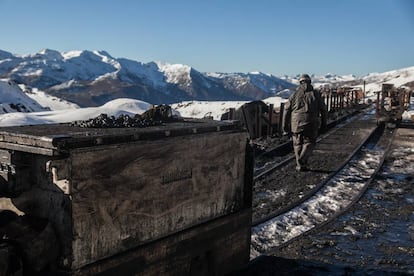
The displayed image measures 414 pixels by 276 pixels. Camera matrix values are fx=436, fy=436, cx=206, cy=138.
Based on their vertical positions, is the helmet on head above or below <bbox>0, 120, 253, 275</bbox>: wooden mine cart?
above

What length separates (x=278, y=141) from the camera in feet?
44.4

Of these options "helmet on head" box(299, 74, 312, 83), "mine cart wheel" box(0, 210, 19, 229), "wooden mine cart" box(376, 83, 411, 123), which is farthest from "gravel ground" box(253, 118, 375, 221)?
"wooden mine cart" box(376, 83, 411, 123)

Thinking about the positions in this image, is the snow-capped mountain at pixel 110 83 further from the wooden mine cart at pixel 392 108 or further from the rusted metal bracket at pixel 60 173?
the rusted metal bracket at pixel 60 173

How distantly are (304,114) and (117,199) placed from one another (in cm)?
671

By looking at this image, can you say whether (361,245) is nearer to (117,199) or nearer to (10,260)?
(117,199)

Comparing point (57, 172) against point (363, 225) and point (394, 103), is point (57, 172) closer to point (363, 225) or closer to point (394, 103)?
point (363, 225)

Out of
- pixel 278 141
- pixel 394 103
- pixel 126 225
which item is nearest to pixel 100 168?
pixel 126 225

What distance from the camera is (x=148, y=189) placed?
3139mm

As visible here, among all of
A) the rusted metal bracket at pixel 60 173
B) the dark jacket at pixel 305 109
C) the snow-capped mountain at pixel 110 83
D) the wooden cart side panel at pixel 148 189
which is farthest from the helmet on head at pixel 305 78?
the snow-capped mountain at pixel 110 83

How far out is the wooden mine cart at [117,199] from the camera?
2.60m

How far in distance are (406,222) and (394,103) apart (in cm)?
1479

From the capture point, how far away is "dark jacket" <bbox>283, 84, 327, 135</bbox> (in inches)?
352

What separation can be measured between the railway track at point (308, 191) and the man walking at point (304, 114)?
614 mm

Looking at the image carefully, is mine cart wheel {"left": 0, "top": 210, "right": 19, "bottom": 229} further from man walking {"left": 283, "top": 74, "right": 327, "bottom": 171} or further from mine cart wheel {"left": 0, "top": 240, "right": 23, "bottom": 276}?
man walking {"left": 283, "top": 74, "right": 327, "bottom": 171}
